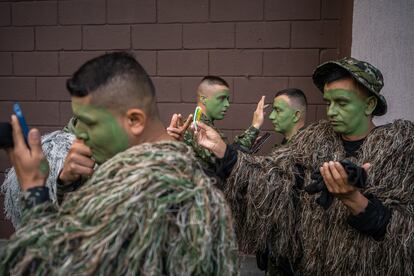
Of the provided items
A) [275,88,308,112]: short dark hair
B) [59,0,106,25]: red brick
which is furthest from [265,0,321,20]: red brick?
[59,0,106,25]: red brick

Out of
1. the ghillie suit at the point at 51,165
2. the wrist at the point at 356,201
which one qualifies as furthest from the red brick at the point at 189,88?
the wrist at the point at 356,201

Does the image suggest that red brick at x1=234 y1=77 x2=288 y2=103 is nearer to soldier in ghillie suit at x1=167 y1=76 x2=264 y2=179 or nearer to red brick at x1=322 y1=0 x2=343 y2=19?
soldier in ghillie suit at x1=167 y1=76 x2=264 y2=179

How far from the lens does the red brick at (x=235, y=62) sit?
4426 mm

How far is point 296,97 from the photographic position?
4.07m

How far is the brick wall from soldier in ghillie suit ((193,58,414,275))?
5.59ft

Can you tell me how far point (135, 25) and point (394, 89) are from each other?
2.61 meters

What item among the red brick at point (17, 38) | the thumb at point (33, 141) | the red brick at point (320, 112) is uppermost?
the red brick at point (17, 38)

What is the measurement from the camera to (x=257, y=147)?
13.6 ft

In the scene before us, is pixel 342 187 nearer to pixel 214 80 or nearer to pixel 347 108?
pixel 347 108

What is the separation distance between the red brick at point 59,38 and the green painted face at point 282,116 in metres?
2.21

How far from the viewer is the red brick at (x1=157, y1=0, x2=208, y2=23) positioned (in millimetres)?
4473

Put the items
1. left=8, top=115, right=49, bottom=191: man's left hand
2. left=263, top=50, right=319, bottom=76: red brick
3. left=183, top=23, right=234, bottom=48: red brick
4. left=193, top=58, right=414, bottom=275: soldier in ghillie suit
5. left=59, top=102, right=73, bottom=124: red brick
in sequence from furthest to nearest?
left=59, top=102, right=73, bottom=124: red brick < left=183, top=23, right=234, bottom=48: red brick < left=263, top=50, right=319, bottom=76: red brick < left=193, top=58, right=414, bottom=275: soldier in ghillie suit < left=8, top=115, right=49, bottom=191: man's left hand

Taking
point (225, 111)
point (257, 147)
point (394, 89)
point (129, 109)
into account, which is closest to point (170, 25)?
point (225, 111)

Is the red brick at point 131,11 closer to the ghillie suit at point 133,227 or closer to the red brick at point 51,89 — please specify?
the red brick at point 51,89
